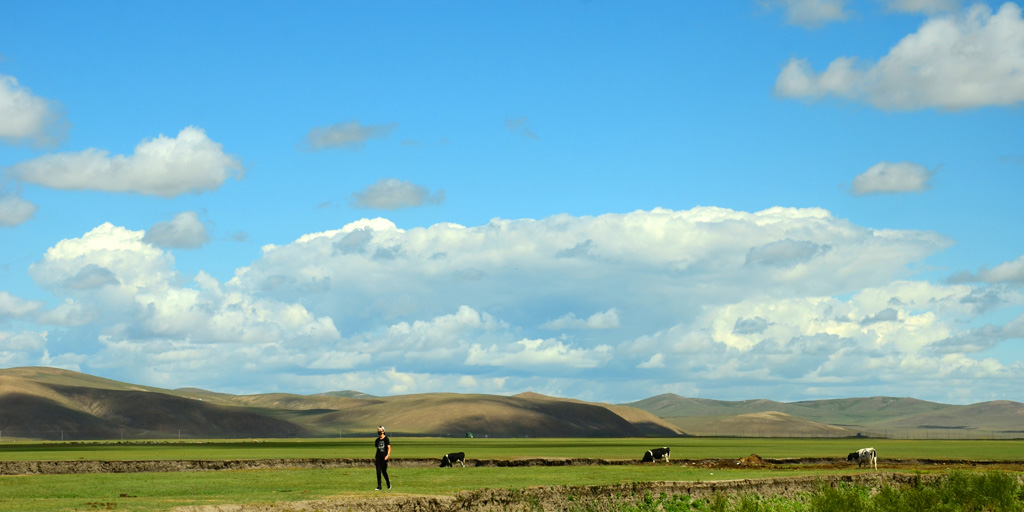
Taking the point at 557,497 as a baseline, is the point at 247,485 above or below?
above

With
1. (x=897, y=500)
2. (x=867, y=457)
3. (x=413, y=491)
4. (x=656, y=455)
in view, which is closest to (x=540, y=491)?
(x=413, y=491)

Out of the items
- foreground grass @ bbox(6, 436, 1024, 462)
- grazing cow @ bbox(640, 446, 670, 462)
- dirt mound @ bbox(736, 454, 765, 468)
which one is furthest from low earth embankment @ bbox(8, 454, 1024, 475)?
foreground grass @ bbox(6, 436, 1024, 462)

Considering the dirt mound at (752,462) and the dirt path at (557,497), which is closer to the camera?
the dirt path at (557,497)

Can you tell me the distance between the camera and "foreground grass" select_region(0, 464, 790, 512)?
3120 centimetres

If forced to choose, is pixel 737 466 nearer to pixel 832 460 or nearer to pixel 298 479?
pixel 832 460

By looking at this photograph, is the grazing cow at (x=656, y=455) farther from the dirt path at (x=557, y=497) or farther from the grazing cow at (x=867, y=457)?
the dirt path at (x=557, y=497)

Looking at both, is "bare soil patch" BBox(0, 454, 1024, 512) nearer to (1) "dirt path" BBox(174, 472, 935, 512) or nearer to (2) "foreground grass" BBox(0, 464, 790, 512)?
(1) "dirt path" BBox(174, 472, 935, 512)

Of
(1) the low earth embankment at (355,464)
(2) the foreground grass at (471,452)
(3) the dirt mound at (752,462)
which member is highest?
(3) the dirt mound at (752,462)

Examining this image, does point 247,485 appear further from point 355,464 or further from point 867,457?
point 867,457

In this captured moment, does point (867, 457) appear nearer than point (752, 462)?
Yes

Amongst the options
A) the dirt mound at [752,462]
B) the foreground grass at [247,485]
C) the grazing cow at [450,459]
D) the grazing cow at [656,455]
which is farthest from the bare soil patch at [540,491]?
the grazing cow at [450,459]

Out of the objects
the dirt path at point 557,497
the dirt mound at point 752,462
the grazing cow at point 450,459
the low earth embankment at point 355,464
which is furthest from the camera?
the dirt mound at point 752,462

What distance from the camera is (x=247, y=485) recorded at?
3969 centimetres

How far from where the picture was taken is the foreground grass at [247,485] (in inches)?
1228
